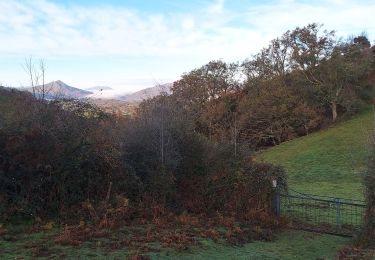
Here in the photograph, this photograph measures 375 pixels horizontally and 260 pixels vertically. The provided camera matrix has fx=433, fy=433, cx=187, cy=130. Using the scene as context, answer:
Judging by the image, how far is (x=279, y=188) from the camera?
44.9ft

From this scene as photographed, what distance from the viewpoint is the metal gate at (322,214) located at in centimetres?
1252

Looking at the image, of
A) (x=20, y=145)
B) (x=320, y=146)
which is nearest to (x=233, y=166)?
(x=20, y=145)

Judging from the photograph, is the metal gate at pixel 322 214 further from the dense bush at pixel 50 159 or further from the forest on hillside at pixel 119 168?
the dense bush at pixel 50 159

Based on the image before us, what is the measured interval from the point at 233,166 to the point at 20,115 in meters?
6.36

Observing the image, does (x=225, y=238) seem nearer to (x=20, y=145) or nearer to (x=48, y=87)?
(x=20, y=145)

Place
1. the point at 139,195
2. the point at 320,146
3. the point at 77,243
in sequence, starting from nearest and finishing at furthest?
the point at 77,243 → the point at 139,195 → the point at 320,146

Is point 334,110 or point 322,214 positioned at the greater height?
point 334,110

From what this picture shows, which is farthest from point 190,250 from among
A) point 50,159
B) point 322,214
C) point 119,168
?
point 322,214

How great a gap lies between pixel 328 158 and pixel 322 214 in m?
21.4

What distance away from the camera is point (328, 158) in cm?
3509

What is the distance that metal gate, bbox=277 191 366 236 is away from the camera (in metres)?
12.5

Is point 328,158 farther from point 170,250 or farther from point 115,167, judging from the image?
point 170,250

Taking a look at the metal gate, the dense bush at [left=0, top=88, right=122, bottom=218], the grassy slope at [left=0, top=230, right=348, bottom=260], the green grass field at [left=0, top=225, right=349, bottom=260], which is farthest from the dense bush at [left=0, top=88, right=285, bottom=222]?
the grassy slope at [left=0, top=230, right=348, bottom=260]

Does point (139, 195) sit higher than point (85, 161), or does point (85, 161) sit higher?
point (85, 161)
